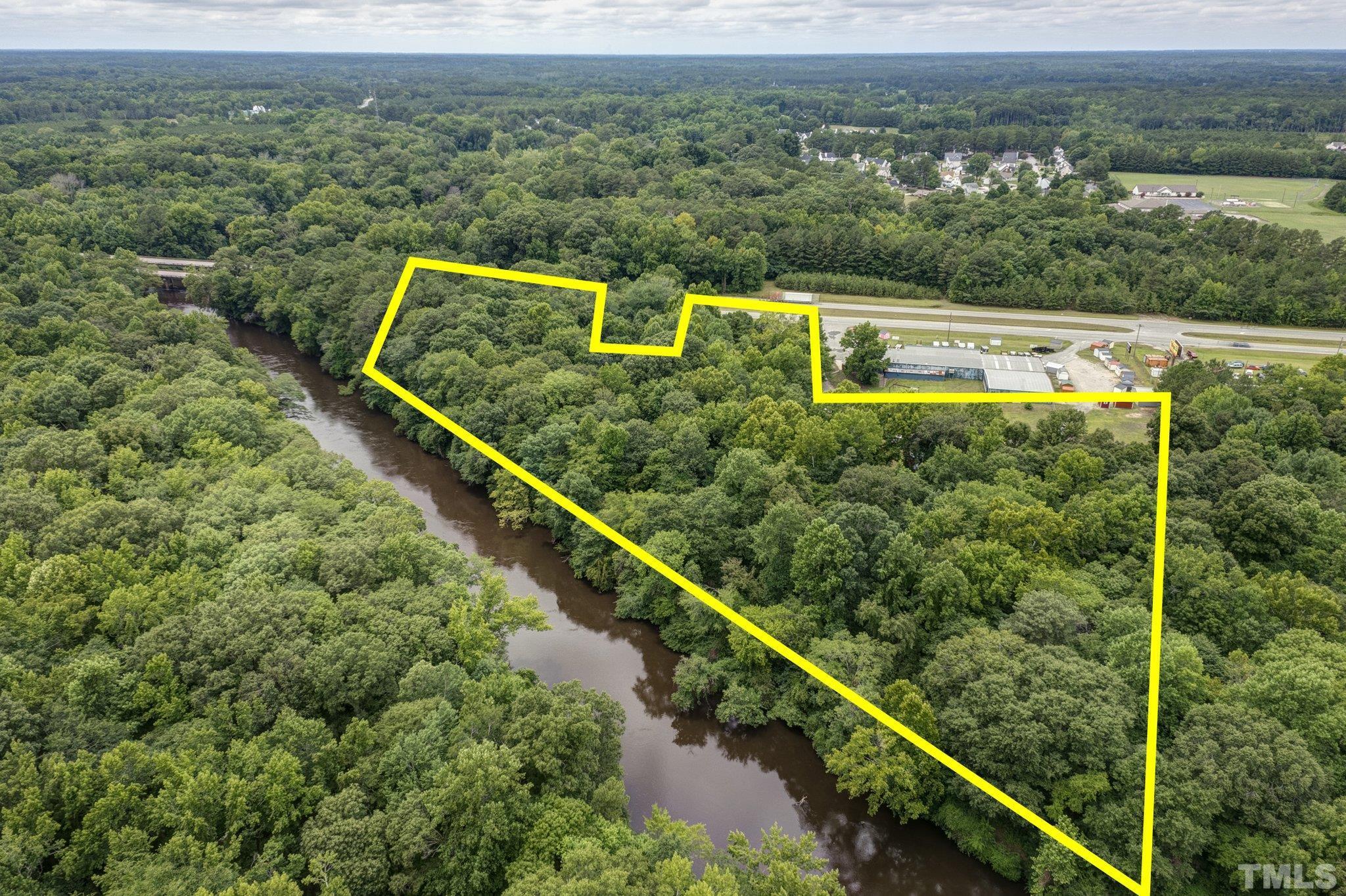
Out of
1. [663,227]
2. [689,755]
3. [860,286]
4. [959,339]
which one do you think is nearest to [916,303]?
[860,286]

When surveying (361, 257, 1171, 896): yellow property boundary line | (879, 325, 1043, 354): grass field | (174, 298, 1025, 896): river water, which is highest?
(879, 325, 1043, 354): grass field

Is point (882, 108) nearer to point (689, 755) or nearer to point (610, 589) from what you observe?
point (610, 589)

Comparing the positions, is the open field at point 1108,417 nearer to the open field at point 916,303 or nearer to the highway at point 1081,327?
the highway at point 1081,327

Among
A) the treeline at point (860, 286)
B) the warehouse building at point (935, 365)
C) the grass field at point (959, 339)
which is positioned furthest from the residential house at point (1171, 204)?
the warehouse building at point (935, 365)

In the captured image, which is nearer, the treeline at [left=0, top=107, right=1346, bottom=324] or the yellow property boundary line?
the yellow property boundary line

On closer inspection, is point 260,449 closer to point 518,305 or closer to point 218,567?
point 218,567

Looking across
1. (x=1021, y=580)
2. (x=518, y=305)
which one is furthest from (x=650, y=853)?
(x=518, y=305)

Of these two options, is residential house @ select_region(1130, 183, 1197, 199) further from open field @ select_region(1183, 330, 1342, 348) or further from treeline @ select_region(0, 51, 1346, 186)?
open field @ select_region(1183, 330, 1342, 348)

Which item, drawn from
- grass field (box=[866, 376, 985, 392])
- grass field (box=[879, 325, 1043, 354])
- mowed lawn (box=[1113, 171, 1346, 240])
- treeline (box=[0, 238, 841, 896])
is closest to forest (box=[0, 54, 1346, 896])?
treeline (box=[0, 238, 841, 896])
